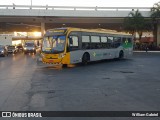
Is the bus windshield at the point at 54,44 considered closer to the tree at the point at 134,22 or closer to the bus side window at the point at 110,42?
the bus side window at the point at 110,42

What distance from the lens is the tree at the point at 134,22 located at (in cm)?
5341

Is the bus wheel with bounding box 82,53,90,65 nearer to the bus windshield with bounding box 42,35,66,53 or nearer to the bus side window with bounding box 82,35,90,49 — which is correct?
→ the bus side window with bounding box 82,35,90,49

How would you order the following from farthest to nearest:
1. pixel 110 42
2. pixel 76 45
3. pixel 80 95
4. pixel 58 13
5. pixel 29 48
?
pixel 29 48 < pixel 58 13 < pixel 110 42 < pixel 76 45 < pixel 80 95

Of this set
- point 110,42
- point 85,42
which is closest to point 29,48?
point 110,42

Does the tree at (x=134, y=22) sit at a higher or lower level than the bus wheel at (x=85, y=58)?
higher

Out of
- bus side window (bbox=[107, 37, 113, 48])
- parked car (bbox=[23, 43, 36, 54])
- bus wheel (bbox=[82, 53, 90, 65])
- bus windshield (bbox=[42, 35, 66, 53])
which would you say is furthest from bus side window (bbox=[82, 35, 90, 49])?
parked car (bbox=[23, 43, 36, 54])

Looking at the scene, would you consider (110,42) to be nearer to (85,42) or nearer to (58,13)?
(85,42)

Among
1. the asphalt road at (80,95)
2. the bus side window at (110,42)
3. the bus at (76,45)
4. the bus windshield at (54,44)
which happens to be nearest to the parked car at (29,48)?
the bus at (76,45)

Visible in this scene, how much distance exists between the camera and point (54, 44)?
22781mm

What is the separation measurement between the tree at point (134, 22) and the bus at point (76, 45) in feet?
81.2

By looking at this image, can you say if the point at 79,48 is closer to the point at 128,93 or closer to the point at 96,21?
the point at 128,93

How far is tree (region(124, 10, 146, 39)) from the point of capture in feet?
175

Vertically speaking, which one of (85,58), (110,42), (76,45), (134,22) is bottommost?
(85,58)

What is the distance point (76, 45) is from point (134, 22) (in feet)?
111
